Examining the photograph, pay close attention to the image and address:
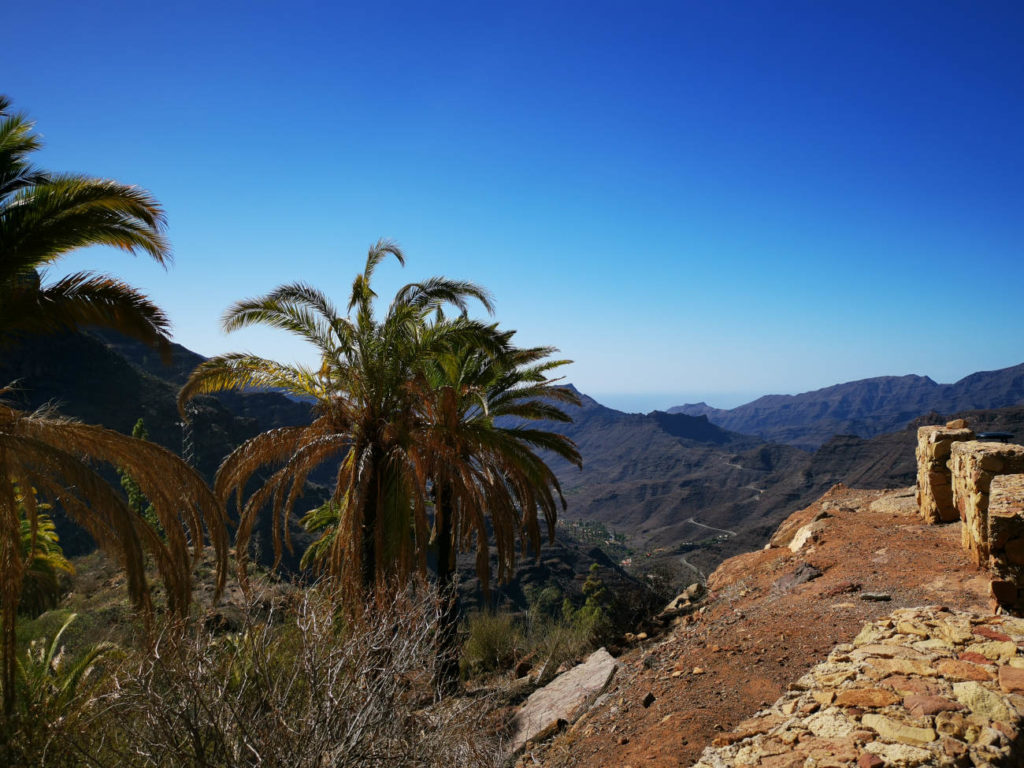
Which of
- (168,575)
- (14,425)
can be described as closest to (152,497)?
(168,575)

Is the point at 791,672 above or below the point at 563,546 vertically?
above

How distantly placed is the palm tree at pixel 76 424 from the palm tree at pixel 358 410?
8.21ft

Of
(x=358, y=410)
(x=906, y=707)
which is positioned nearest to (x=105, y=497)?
(x=358, y=410)

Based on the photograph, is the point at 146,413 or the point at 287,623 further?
the point at 146,413

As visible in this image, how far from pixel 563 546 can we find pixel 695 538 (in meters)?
27.4

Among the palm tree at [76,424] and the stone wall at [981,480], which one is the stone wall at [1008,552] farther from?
the palm tree at [76,424]

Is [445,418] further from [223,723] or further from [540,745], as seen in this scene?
[223,723]

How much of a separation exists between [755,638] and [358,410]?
20.5 ft

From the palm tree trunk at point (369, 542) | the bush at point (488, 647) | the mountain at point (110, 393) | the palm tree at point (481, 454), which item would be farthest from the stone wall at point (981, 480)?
the mountain at point (110, 393)

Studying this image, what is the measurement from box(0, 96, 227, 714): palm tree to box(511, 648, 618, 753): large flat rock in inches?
182

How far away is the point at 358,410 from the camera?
971 cm

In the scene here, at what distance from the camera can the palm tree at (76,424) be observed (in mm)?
5836

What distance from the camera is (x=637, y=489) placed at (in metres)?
111

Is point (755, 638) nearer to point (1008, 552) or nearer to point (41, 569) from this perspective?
point (1008, 552)
